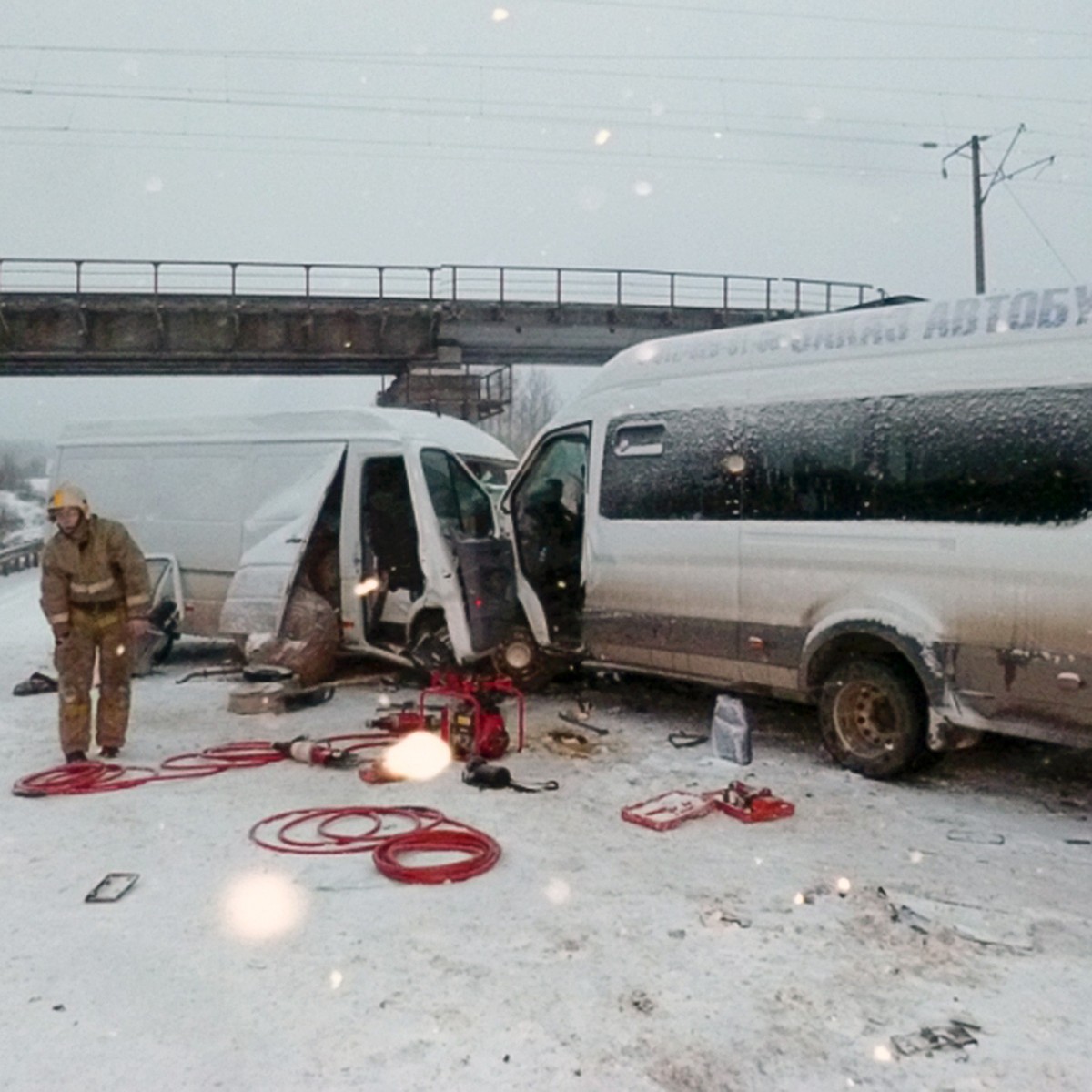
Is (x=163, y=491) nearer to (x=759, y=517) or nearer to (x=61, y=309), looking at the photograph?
(x=759, y=517)

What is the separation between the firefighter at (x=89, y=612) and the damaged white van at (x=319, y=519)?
224 centimetres

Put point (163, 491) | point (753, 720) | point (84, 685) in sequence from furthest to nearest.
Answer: point (163, 491), point (753, 720), point (84, 685)

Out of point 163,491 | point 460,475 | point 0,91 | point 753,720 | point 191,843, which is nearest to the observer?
point 191,843

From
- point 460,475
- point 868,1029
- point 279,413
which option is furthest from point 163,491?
point 868,1029

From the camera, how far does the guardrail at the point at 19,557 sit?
21391 millimetres

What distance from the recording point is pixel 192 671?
1015cm

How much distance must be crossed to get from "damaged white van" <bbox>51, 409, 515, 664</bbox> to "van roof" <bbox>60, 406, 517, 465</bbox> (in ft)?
0.06

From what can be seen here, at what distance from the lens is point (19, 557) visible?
893 inches

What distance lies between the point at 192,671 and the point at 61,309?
1849 centimetres

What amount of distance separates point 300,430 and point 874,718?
602 centimetres

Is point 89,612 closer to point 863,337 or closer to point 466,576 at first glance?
point 466,576

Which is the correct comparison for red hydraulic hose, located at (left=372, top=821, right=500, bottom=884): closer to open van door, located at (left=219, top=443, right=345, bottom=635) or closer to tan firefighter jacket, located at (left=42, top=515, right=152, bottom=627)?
tan firefighter jacket, located at (left=42, top=515, right=152, bottom=627)

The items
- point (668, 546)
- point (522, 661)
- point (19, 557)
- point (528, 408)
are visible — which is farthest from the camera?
point (528, 408)

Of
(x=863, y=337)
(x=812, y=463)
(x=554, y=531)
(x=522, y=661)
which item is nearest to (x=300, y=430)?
(x=554, y=531)
